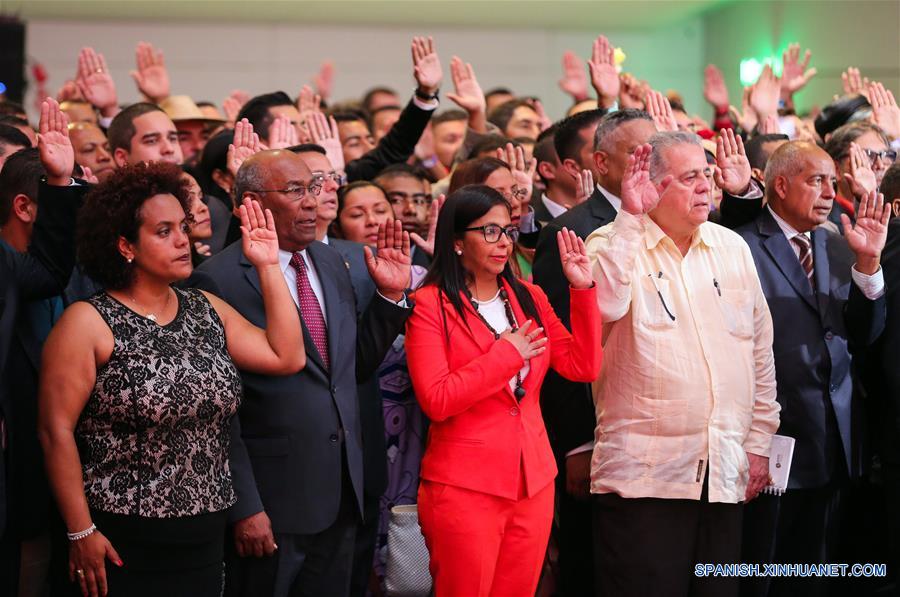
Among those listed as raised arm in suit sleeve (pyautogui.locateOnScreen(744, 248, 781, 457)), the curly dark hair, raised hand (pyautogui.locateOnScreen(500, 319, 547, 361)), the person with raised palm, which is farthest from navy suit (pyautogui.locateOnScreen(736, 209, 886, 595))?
the person with raised palm

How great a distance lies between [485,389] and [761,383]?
0.99 meters

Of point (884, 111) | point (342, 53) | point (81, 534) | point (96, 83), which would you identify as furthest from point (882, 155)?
point (342, 53)

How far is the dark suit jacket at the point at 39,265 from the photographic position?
9.89 feet

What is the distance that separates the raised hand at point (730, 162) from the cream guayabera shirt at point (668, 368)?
0.45m

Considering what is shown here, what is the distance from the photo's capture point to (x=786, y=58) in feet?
20.8

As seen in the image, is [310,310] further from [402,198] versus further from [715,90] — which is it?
[715,90]

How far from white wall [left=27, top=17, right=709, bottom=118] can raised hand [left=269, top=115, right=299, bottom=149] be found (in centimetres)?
711

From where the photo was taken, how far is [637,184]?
3289 mm

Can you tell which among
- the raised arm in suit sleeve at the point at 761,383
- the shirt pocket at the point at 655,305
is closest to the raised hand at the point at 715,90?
the raised arm in suit sleeve at the point at 761,383

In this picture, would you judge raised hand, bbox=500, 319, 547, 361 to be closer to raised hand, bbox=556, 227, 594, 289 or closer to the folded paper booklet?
raised hand, bbox=556, 227, 594, 289

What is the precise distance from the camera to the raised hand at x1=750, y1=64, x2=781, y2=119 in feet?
18.6

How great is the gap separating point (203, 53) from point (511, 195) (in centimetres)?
831

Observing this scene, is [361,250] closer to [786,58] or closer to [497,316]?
[497,316]

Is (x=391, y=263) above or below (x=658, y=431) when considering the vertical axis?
above
